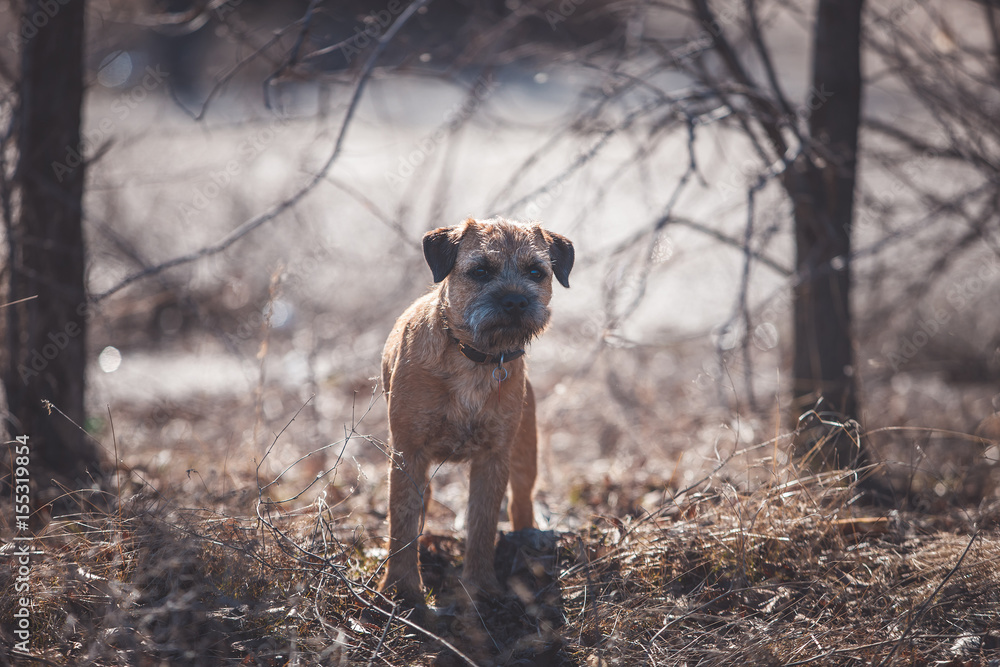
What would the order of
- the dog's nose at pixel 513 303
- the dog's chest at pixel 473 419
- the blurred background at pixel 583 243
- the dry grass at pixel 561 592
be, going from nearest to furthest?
the dry grass at pixel 561 592 → the dog's nose at pixel 513 303 → the dog's chest at pixel 473 419 → the blurred background at pixel 583 243

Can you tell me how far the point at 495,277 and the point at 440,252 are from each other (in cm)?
34

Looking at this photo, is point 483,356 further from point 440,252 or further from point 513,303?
point 440,252

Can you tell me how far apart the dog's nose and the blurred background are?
2.56 feet

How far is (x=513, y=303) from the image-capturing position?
326 cm

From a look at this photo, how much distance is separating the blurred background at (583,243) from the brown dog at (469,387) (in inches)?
10.3

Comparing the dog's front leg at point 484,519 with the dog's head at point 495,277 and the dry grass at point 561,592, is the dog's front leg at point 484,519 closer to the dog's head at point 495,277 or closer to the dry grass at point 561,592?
the dry grass at point 561,592

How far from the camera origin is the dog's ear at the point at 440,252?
3541 mm

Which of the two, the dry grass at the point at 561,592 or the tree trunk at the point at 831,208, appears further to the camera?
the tree trunk at the point at 831,208

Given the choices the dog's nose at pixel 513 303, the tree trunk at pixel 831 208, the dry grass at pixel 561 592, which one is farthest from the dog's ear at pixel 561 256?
the tree trunk at pixel 831 208

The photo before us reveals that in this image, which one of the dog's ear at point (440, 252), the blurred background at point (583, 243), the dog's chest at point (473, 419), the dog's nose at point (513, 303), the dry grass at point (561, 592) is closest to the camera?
the dry grass at point (561, 592)

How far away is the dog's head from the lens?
3.28 m

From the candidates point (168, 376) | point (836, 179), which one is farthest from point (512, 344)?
point (168, 376)

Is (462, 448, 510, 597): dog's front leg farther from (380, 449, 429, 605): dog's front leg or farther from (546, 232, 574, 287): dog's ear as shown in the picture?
(546, 232, 574, 287): dog's ear

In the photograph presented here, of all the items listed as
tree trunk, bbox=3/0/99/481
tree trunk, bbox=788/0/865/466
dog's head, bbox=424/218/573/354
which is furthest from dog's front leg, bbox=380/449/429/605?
tree trunk, bbox=788/0/865/466
